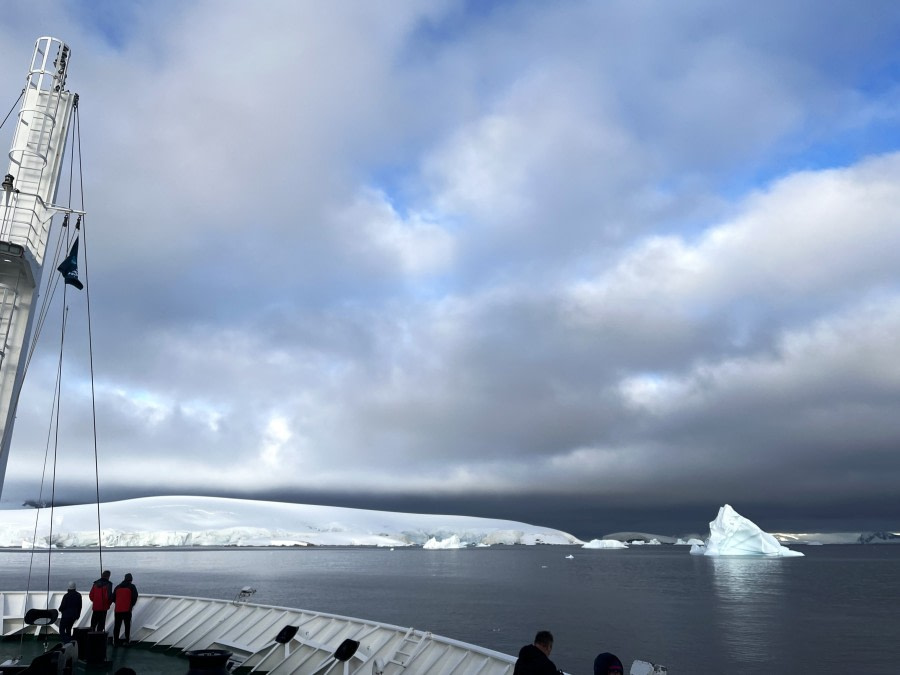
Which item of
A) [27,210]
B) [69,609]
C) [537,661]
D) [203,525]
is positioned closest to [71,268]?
[27,210]

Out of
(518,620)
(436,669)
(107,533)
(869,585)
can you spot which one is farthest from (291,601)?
(107,533)

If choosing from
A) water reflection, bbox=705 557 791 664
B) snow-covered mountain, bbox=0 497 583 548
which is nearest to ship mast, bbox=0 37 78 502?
water reflection, bbox=705 557 791 664

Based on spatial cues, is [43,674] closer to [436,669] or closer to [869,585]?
[436,669]

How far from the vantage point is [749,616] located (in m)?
38.2

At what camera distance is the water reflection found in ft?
88.8

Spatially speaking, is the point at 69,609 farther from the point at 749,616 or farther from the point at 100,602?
the point at 749,616

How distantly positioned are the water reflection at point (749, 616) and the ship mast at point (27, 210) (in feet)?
85.3

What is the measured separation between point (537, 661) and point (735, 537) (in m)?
130

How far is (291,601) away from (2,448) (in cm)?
3998

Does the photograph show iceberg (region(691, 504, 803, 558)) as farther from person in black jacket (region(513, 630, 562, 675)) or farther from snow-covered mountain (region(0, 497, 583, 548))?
person in black jacket (region(513, 630, 562, 675))

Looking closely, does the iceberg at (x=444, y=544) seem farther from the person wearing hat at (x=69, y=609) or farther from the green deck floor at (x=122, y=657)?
the person wearing hat at (x=69, y=609)

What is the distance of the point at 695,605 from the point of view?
143 feet

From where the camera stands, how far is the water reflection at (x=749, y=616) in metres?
27.1

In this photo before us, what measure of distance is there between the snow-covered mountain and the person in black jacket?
138 m
